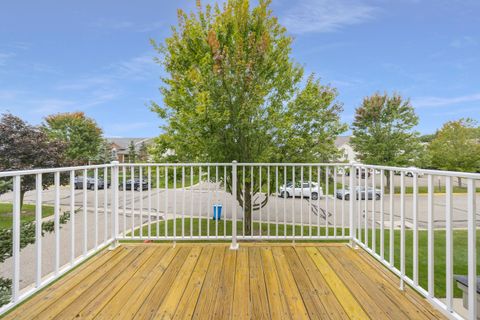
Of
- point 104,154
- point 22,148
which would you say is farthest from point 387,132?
point 104,154

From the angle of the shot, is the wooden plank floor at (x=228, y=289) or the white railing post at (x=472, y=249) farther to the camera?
the wooden plank floor at (x=228, y=289)

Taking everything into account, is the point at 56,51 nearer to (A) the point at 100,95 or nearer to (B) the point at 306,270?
(A) the point at 100,95

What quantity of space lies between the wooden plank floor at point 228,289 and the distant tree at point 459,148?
682 inches

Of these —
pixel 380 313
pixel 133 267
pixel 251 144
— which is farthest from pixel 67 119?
pixel 380 313

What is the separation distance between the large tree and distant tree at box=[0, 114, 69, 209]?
5.35 metres

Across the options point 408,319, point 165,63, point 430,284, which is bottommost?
point 408,319

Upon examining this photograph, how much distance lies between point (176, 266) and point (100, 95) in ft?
57.9

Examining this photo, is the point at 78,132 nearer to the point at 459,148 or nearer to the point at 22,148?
the point at 22,148

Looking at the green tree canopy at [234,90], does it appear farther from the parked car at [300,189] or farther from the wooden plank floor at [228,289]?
the wooden plank floor at [228,289]

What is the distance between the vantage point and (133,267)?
7.24ft

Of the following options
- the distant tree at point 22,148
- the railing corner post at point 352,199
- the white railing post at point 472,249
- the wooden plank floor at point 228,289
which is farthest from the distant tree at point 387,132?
the distant tree at point 22,148

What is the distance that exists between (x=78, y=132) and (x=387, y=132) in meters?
25.6

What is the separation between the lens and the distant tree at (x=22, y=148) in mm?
8055

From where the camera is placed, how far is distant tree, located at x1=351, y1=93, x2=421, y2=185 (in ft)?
49.1
